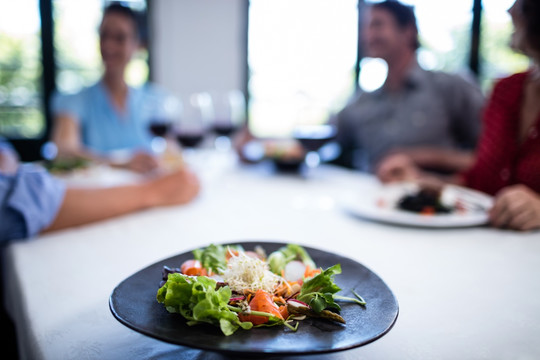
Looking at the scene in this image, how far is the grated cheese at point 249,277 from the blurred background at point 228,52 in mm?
3336

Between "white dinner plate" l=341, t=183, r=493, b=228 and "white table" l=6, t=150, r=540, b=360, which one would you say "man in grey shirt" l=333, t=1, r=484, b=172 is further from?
"white table" l=6, t=150, r=540, b=360

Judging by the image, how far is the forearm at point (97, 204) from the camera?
107cm

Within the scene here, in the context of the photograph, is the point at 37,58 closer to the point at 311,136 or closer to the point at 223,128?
the point at 223,128

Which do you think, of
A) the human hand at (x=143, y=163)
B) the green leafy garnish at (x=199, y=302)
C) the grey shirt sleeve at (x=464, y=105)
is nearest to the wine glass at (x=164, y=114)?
the human hand at (x=143, y=163)

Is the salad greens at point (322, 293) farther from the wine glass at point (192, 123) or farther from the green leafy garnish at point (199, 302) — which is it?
the wine glass at point (192, 123)

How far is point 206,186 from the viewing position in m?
1.66

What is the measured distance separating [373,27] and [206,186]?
1.46 meters

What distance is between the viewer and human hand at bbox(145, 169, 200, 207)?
1312mm

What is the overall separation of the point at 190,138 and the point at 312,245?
99 centimetres

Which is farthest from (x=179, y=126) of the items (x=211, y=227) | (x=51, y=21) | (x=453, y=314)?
(x=51, y=21)

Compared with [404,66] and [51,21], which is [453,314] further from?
[51,21]

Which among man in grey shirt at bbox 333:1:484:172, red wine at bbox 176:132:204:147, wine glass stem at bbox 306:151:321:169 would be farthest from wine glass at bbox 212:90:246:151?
man in grey shirt at bbox 333:1:484:172

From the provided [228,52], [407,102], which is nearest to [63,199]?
[407,102]

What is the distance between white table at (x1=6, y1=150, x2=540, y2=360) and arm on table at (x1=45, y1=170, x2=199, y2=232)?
0.10 ft
